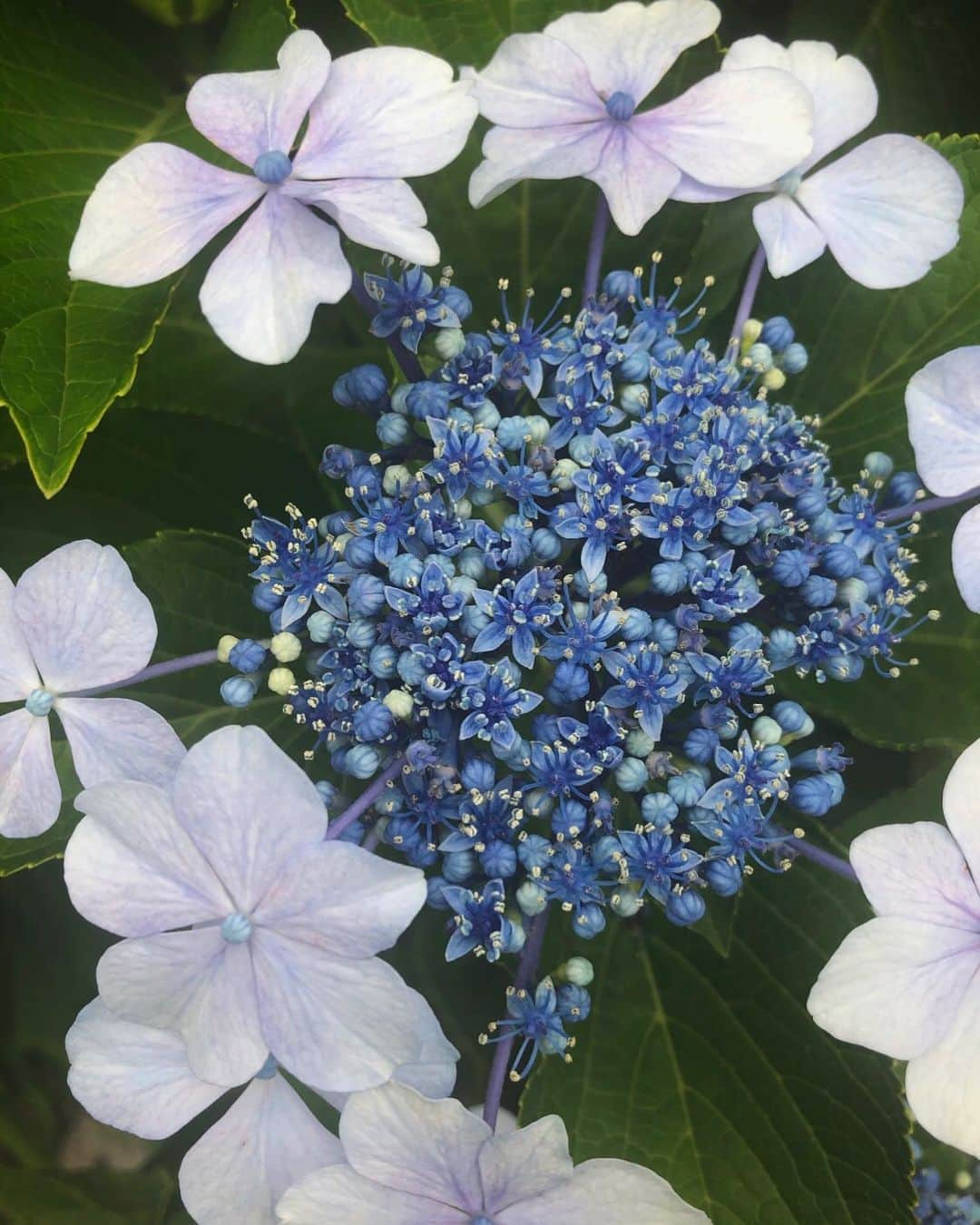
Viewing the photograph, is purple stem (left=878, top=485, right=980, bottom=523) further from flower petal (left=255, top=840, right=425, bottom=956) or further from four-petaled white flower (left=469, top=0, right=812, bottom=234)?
flower petal (left=255, top=840, right=425, bottom=956)

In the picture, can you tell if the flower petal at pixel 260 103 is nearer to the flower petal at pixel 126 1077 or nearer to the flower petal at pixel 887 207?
the flower petal at pixel 887 207

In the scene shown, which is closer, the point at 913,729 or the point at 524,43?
the point at 524,43

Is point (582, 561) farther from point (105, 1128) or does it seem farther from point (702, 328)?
point (105, 1128)

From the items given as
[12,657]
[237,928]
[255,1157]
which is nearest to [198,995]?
[237,928]

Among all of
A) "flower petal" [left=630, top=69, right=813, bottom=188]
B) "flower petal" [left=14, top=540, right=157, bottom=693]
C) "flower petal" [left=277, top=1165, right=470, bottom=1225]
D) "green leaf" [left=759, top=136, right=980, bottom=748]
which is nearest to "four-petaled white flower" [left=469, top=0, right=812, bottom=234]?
"flower petal" [left=630, top=69, right=813, bottom=188]

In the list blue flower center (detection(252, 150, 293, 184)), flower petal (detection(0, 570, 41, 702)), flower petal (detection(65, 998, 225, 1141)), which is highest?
blue flower center (detection(252, 150, 293, 184))

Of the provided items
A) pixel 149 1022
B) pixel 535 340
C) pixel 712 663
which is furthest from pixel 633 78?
pixel 149 1022
